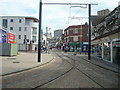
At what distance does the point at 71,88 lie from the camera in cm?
541

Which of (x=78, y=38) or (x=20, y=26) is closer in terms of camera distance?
(x=78, y=38)

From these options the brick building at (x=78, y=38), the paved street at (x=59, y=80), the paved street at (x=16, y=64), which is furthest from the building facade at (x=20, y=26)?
the paved street at (x=59, y=80)

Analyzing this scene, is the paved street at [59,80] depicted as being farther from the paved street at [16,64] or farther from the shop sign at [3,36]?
the shop sign at [3,36]

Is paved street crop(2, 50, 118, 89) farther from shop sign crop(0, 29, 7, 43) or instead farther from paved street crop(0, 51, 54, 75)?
shop sign crop(0, 29, 7, 43)

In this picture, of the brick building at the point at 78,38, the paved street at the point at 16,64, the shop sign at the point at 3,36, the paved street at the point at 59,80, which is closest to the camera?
the paved street at the point at 59,80

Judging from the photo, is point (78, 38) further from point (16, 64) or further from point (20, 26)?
point (16, 64)

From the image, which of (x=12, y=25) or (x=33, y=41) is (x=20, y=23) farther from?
(x=33, y=41)

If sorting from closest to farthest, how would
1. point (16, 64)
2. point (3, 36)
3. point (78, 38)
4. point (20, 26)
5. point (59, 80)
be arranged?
point (59, 80), point (16, 64), point (3, 36), point (78, 38), point (20, 26)

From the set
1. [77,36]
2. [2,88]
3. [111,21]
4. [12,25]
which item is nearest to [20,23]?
[12,25]

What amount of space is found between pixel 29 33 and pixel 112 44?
38.8 meters

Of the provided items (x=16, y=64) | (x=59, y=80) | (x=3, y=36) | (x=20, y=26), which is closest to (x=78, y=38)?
(x=20, y=26)

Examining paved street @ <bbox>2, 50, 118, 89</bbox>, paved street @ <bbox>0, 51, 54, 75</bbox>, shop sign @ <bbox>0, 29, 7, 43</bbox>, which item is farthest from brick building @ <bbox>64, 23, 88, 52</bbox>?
paved street @ <bbox>2, 50, 118, 89</bbox>

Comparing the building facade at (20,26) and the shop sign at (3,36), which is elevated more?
the building facade at (20,26)

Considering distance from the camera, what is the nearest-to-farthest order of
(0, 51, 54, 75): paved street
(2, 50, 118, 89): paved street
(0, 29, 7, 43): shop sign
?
(2, 50, 118, 89): paved street → (0, 51, 54, 75): paved street → (0, 29, 7, 43): shop sign
